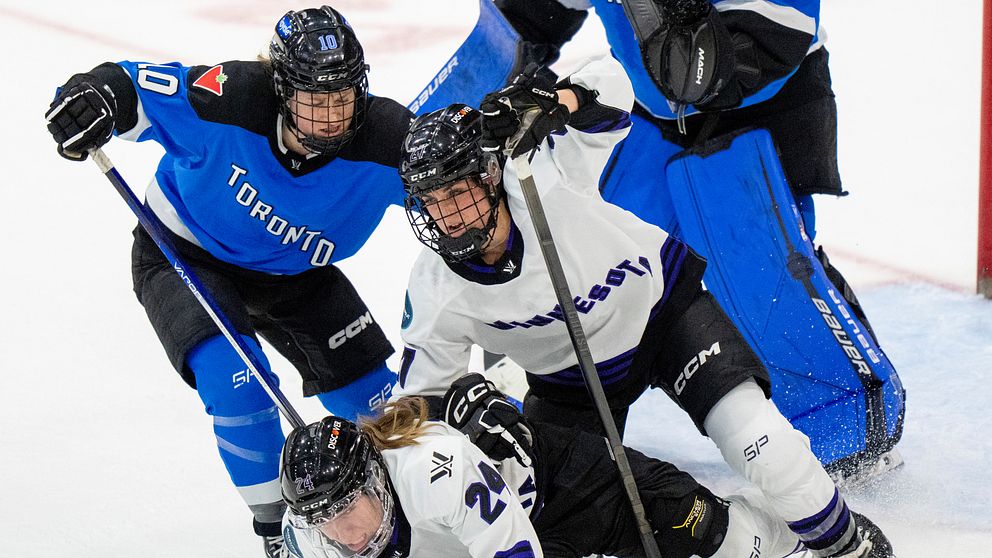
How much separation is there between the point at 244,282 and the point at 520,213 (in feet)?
3.20

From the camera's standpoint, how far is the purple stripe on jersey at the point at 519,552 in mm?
2248

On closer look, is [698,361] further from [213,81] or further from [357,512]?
[213,81]

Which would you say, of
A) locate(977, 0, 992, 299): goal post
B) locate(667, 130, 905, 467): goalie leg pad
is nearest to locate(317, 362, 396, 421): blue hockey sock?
locate(667, 130, 905, 467): goalie leg pad

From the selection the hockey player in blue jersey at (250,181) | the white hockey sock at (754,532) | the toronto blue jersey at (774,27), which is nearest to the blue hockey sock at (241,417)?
the hockey player in blue jersey at (250,181)

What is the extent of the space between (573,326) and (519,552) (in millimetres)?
456

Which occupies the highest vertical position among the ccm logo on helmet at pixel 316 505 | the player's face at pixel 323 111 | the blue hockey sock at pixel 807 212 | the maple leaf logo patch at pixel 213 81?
the maple leaf logo patch at pixel 213 81

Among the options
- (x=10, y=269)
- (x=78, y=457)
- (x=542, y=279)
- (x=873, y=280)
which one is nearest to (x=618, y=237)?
(x=542, y=279)

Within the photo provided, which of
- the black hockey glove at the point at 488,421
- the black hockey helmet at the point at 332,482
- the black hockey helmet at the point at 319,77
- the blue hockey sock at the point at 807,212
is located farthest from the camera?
the blue hockey sock at the point at 807,212

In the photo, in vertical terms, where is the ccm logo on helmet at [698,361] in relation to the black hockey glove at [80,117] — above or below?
below

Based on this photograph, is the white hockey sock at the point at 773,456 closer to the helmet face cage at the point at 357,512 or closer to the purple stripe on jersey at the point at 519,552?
the purple stripe on jersey at the point at 519,552

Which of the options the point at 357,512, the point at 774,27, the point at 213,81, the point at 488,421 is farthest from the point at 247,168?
the point at 774,27

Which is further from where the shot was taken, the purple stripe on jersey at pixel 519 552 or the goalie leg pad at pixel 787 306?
the goalie leg pad at pixel 787 306

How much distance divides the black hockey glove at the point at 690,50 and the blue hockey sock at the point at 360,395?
40.9 inches

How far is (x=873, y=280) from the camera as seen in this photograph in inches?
173
